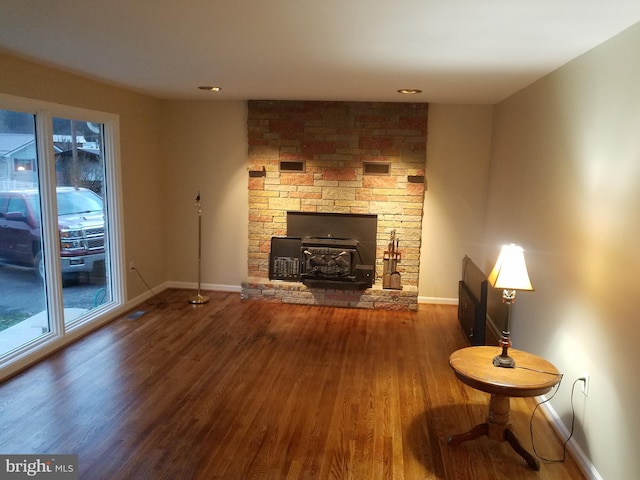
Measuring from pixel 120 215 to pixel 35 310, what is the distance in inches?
52.7

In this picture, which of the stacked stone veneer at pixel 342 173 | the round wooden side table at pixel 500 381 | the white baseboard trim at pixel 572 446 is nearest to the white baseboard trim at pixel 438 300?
the stacked stone veneer at pixel 342 173

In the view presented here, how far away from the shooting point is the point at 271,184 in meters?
5.48

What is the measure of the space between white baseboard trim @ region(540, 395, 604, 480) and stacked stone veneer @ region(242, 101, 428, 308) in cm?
229

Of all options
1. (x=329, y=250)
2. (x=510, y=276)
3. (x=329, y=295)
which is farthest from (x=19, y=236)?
(x=510, y=276)

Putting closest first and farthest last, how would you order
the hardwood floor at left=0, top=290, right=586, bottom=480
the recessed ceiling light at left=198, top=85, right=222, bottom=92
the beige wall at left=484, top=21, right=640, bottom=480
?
the beige wall at left=484, top=21, right=640, bottom=480, the hardwood floor at left=0, top=290, right=586, bottom=480, the recessed ceiling light at left=198, top=85, right=222, bottom=92

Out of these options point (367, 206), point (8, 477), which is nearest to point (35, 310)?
point (8, 477)

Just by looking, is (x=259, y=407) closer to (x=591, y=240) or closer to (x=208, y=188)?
(x=591, y=240)

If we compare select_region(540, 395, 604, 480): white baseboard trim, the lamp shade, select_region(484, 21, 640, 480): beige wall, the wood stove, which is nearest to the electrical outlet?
select_region(484, 21, 640, 480): beige wall

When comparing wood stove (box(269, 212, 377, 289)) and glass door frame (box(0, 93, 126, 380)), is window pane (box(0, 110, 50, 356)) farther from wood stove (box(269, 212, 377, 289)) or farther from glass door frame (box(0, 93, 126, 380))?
wood stove (box(269, 212, 377, 289))

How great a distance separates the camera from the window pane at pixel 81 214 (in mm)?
4047

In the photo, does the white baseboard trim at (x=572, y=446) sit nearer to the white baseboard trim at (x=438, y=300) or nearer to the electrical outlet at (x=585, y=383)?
the electrical outlet at (x=585, y=383)

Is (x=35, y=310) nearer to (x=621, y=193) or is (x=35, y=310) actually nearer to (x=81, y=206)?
(x=81, y=206)

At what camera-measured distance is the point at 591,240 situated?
8.30 feet

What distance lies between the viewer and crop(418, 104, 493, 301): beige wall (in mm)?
5184
